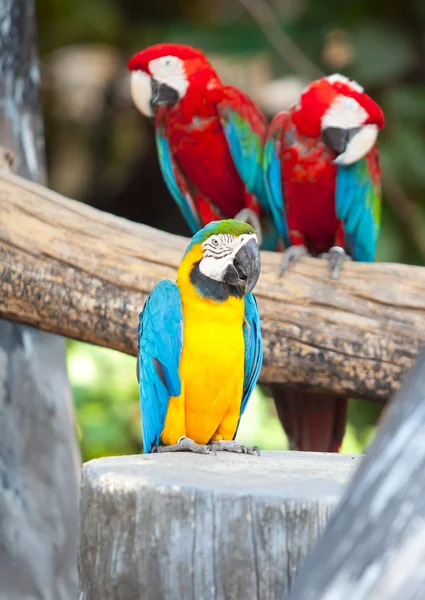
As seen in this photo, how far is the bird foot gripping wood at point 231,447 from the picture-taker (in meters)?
1.44

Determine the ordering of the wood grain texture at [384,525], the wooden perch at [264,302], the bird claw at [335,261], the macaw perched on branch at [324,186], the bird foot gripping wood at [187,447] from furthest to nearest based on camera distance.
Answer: the macaw perched on branch at [324,186] → the bird claw at [335,261] → the wooden perch at [264,302] → the bird foot gripping wood at [187,447] → the wood grain texture at [384,525]

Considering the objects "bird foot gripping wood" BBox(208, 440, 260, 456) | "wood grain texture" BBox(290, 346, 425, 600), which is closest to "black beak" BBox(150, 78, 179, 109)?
"bird foot gripping wood" BBox(208, 440, 260, 456)

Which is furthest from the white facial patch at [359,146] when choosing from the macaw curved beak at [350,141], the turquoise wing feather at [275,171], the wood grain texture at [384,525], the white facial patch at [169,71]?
the wood grain texture at [384,525]

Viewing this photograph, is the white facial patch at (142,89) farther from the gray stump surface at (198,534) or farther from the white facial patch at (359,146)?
the gray stump surface at (198,534)

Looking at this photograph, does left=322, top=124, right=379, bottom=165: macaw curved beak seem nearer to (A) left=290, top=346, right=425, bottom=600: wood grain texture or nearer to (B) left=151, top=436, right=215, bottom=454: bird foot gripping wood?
(B) left=151, top=436, right=215, bottom=454: bird foot gripping wood

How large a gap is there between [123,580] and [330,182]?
156 centimetres

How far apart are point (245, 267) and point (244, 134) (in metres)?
1.00

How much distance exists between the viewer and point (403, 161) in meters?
3.88

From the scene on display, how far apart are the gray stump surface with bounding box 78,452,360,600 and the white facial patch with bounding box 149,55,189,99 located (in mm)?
1474

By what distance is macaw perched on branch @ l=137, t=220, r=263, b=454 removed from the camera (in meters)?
1.52

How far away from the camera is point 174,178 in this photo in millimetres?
2514

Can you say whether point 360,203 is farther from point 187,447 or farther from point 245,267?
point 187,447

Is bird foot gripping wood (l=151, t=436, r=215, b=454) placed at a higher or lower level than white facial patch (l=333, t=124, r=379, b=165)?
lower

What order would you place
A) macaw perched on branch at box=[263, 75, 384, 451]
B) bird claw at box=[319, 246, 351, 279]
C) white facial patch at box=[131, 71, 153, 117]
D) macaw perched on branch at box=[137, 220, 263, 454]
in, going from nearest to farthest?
macaw perched on branch at box=[137, 220, 263, 454] < bird claw at box=[319, 246, 351, 279] < macaw perched on branch at box=[263, 75, 384, 451] < white facial patch at box=[131, 71, 153, 117]
